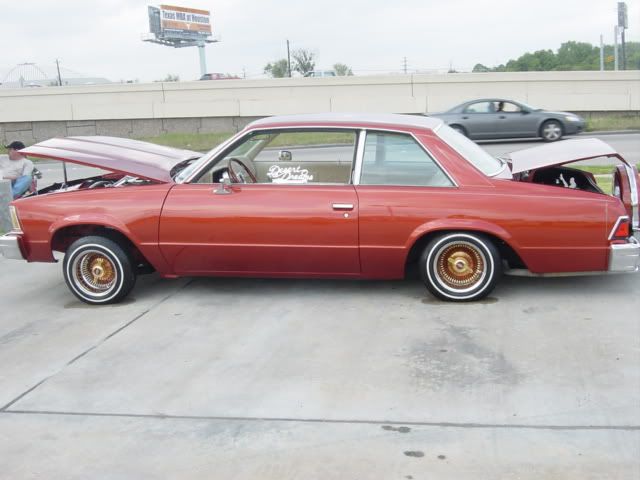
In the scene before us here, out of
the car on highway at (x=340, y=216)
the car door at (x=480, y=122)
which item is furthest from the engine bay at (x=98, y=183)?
the car door at (x=480, y=122)

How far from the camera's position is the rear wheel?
67.6 ft

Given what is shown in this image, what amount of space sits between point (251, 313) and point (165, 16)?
109 metres

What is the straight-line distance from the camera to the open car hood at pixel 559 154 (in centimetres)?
600

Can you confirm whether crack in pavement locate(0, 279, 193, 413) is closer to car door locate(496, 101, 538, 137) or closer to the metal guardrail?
the metal guardrail

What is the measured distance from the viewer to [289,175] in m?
6.24

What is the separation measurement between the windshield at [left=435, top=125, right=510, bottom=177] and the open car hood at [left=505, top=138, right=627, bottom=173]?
0.64ft

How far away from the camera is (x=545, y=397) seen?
418 cm

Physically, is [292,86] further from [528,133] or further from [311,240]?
[311,240]

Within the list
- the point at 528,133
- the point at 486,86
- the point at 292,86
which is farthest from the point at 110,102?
the point at 528,133


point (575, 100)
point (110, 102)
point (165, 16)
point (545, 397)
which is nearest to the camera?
point (545, 397)

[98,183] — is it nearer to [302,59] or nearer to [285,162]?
[285,162]

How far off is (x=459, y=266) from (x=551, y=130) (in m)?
15.9

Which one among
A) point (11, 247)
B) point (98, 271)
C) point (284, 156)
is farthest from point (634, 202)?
point (11, 247)

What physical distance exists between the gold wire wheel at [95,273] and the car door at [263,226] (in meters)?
0.55
